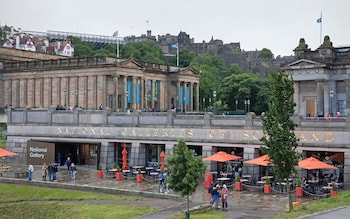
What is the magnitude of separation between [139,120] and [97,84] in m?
32.9

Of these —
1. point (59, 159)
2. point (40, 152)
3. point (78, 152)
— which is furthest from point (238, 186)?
point (40, 152)

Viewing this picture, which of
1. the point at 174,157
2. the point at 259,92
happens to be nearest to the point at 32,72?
the point at 259,92

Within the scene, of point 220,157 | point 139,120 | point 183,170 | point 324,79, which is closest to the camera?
point 183,170

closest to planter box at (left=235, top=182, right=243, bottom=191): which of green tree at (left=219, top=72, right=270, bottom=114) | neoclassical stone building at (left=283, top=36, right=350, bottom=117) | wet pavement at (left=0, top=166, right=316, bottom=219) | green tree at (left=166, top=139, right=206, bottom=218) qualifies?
wet pavement at (left=0, top=166, right=316, bottom=219)

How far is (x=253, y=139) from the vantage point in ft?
155

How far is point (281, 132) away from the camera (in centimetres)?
3139

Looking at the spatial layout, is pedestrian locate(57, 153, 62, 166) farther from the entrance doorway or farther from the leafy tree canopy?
the leafy tree canopy

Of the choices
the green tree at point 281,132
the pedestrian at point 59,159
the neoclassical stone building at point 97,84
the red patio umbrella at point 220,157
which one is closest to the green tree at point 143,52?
the neoclassical stone building at point 97,84

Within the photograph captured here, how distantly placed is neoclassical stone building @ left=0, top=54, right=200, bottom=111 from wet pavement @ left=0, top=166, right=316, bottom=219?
29.5 metres

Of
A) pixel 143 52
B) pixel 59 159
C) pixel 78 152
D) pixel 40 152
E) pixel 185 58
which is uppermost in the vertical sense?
pixel 143 52

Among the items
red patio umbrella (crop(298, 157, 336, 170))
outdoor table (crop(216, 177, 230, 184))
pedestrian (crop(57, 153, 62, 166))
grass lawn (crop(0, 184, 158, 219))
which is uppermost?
red patio umbrella (crop(298, 157, 336, 170))

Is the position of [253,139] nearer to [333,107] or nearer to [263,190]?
[263,190]

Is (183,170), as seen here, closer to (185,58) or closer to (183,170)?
(183,170)

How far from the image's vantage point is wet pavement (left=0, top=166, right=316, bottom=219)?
34.7m
